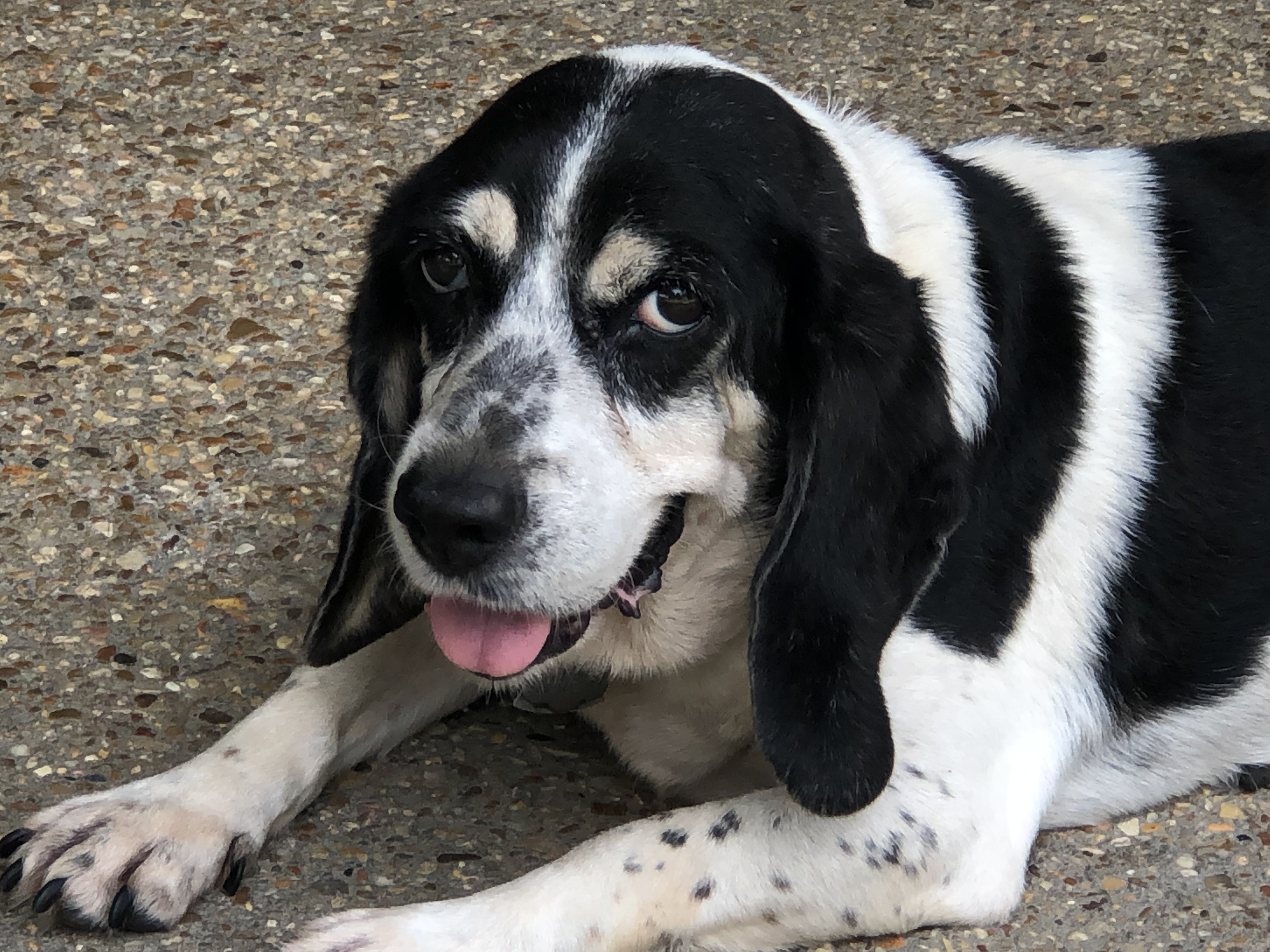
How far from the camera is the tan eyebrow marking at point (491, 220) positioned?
2506 millimetres

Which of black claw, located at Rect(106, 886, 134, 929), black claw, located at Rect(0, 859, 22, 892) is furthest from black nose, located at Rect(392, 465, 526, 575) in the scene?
black claw, located at Rect(0, 859, 22, 892)

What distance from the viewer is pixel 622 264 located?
2455 millimetres

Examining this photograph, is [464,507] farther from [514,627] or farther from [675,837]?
[675,837]

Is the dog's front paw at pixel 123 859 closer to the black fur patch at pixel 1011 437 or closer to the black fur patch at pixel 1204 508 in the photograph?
the black fur patch at pixel 1011 437

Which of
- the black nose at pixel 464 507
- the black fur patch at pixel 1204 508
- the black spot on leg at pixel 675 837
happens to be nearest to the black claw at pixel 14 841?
the black nose at pixel 464 507

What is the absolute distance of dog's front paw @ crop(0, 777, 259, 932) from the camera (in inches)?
104

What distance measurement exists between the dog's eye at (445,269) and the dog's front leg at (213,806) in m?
0.80

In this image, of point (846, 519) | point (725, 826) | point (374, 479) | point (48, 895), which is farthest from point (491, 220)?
point (48, 895)

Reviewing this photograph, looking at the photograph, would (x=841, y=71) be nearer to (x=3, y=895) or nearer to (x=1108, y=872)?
(x=1108, y=872)

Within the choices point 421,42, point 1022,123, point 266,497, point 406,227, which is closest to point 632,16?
point 421,42

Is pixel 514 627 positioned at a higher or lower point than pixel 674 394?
lower

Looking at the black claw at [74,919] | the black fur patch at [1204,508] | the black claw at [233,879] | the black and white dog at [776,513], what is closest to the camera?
the black and white dog at [776,513]

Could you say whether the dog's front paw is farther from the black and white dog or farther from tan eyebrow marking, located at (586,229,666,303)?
tan eyebrow marking, located at (586,229,666,303)

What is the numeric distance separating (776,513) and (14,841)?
4.53ft
